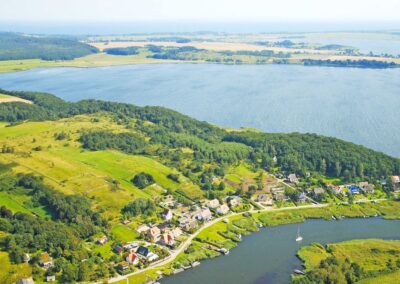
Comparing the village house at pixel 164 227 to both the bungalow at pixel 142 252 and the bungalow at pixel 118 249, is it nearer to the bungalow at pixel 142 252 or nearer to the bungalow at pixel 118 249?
the bungalow at pixel 142 252

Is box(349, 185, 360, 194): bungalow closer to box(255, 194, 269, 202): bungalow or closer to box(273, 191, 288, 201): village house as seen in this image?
box(273, 191, 288, 201): village house

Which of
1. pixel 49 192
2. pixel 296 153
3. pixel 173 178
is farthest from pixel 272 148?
pixel 49 192

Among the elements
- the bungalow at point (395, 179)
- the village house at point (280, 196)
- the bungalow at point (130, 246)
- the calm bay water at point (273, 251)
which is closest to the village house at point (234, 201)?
the village house at point (280, 196)

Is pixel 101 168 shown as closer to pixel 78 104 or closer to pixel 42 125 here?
pixel 42 125

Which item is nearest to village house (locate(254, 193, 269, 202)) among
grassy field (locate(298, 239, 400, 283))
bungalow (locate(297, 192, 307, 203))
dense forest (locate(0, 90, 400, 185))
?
bungalow (locate(297, 192, 307, 203))

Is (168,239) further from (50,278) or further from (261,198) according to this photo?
(261,198)

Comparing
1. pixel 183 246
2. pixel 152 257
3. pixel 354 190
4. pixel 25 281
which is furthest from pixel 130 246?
pixel 354 190
